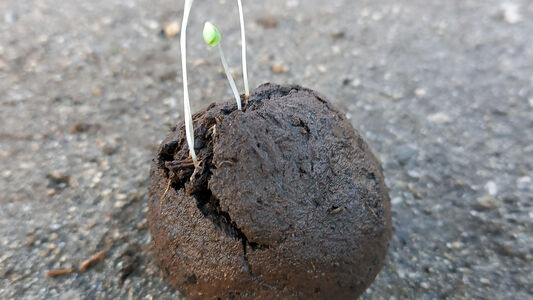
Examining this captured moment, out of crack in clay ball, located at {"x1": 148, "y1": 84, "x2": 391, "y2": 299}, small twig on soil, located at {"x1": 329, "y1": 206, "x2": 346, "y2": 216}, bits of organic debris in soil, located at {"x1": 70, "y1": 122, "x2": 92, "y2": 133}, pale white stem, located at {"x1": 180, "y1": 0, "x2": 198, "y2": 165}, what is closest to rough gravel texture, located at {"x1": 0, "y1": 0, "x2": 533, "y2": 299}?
bits of organic debris in soil, located at {"x1": 70, "y1": 122, "x2": 92, "y2": 133}

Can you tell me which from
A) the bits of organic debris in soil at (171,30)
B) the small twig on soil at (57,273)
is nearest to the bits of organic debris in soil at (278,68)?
the bits of organic debris in soil at (171,30)

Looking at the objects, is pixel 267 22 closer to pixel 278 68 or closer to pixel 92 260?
pixel 278 68

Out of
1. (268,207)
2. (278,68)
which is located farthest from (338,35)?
(268,207)

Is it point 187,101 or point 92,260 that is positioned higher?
point 187,101

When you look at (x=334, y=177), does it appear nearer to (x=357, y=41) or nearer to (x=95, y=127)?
(x=95, y=127)

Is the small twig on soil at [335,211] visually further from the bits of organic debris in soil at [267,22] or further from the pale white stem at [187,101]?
the bits of organic debris in soil at [267,22]

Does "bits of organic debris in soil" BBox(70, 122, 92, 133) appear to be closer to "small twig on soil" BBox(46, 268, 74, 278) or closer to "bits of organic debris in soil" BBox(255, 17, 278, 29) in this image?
"small twig on soil" BBox(46, 268, 74, 278)
